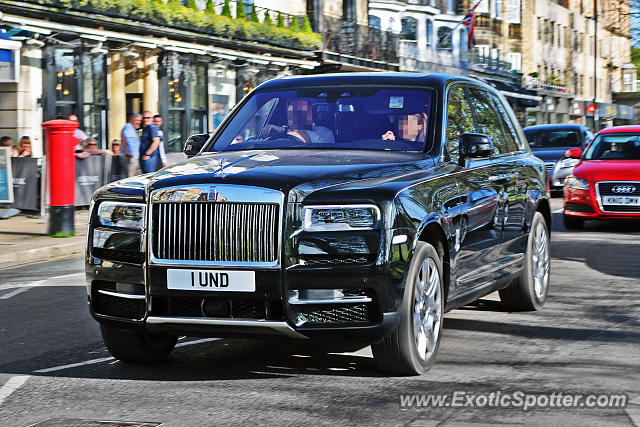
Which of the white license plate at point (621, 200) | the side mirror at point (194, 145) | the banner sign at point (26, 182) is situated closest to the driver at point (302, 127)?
the side mirror at point (194, 145)

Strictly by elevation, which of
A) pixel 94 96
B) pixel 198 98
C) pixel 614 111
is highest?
pixel 614 111

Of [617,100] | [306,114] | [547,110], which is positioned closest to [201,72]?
[306,114]

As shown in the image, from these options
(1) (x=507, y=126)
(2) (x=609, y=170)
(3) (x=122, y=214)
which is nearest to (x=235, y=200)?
(3) (x=122, y=214)

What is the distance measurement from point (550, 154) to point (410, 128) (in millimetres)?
19061

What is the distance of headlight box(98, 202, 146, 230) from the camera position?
6059 mm

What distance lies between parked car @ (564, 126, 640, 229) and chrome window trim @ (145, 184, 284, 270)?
1112 centimetres

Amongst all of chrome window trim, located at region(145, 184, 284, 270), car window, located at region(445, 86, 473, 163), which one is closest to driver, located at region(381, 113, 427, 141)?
car window, located at region(445, 86, 473, 163)

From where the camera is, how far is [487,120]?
8.22 metres

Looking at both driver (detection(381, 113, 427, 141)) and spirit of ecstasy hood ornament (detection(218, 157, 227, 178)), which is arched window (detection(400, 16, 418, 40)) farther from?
spirit of ecstasy hood ornament (detection(218, 157, 227, 178))

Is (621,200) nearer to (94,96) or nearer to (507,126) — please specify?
(507,126)

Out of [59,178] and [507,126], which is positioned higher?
[507,126]

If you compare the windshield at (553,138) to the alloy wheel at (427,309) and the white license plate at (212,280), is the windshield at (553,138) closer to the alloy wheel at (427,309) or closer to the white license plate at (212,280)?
the alloy wheel at (427,309)

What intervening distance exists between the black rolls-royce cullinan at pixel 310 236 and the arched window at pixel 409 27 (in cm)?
4573

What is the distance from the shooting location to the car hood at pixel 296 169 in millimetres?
5895
